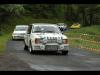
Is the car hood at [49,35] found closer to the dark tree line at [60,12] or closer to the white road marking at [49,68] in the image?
the white road marking at [49,68]

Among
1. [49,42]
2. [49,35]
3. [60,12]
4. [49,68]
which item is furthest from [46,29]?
[60,12]

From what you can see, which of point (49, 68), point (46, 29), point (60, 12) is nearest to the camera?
point (49, 68)

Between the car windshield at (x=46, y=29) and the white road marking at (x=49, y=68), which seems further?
the car windshield at (x=46, y=29)

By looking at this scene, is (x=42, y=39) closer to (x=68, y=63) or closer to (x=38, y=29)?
(x=38, y=29)

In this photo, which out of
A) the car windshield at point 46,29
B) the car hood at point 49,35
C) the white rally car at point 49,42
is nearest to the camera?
the white rally car at point 49,42

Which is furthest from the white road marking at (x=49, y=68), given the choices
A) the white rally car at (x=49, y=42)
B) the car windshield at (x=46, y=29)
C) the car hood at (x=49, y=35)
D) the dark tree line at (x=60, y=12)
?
the dark tree line at (x=60, y=12)

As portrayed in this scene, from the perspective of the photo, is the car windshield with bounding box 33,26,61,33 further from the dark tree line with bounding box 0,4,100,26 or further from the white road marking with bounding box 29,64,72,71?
the dark tree line with bounding box 0,4,100,26

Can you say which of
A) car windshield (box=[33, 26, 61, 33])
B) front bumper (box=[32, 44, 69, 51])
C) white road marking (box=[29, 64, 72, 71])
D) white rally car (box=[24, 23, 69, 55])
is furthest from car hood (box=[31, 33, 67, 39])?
white road marking (box=[29, 64, 72, 71])

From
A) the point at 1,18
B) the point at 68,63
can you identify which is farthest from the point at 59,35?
the point at 1,18

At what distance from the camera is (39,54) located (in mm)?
21656

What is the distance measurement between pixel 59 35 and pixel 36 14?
6926 centimetres

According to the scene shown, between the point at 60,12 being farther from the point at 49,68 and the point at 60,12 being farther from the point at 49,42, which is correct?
the point at 49,68

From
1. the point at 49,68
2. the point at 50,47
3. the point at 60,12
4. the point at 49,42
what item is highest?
the point at 49,68
